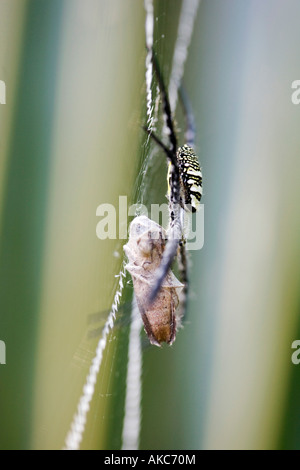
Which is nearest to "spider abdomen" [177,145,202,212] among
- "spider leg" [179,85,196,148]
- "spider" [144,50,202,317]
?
"spider" [144,50,202,317]

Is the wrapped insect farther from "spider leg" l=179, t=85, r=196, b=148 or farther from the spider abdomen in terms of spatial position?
"spider leg" l=179, t=85, r=196, b=148

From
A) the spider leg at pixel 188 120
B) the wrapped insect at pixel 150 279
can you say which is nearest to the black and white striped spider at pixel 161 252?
the wrapped insect at pixel 150 279

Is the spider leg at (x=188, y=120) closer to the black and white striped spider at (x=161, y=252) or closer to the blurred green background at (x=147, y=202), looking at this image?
the blurred green background at (x=147, y=202)

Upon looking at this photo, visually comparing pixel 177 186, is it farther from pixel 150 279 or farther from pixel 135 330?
pixel 135 330

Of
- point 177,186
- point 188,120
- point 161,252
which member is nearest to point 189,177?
point 177,186

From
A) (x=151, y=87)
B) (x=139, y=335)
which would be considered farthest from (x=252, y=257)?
(x=151, y=87)
